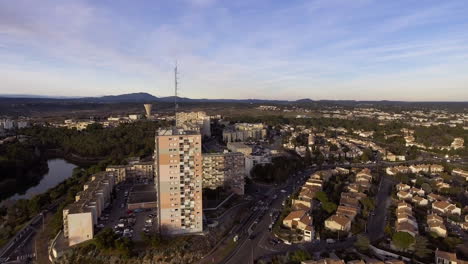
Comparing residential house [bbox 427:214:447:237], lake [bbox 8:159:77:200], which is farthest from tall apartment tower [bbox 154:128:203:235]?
lake [bbox 8:159:77:200]

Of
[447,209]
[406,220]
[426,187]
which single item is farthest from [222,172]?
[426,187]

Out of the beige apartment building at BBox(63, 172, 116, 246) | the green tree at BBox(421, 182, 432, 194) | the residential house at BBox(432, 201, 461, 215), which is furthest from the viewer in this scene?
the green tree at BBox(421, 182, 432, 194)

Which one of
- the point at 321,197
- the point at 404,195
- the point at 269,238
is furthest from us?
the point at 404,195

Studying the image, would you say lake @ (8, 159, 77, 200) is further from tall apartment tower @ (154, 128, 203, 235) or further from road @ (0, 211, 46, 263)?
tall apartment tower @ (154, 128, 203, 235)

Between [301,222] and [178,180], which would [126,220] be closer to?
[178,180]

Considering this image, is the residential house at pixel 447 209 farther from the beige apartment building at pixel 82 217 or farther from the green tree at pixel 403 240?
the beige apartment building at pixel 82 217

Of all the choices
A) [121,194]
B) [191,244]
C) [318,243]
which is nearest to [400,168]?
[318,243]

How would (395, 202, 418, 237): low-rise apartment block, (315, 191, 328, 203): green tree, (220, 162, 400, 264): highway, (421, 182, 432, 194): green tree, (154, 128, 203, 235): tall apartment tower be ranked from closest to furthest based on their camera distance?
(220, 162, 400, 264): highway → (154, 128, 203, 235): tall apartment tower → (395, 202, 418, 237): low-rise apartment block → (315, 191, 328, 203): green tree → (421, 182, 432, 194): green tree
